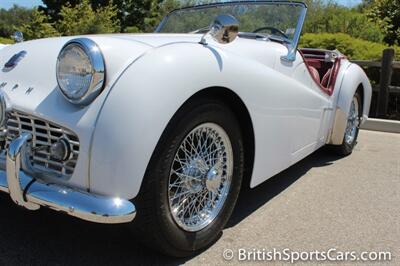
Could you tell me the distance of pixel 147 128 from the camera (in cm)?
195

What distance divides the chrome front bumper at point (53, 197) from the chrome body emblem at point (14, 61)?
0.63 m

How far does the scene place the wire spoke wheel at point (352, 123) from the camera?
15.3 feet

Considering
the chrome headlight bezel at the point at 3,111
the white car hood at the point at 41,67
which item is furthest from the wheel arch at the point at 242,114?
the chrome headlight bezel at the point at 3,111

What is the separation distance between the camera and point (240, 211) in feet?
10.0

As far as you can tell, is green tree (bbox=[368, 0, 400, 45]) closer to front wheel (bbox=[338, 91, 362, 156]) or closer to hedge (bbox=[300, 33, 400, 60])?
hedge (bbox=[300, 33, 400, 60])

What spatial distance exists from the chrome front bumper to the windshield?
1948 millimetres

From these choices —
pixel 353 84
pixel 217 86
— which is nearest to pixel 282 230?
pixel 217 86

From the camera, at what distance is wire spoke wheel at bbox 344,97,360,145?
15.3 ft

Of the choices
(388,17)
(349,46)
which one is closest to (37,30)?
(349,46)

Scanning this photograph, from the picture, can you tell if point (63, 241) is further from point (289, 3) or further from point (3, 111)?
point (289, 3)

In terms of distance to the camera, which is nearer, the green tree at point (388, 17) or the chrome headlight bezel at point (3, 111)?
the chrome headlight bezel at point (3, 111)

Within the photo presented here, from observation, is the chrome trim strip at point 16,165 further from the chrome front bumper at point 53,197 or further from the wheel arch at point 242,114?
the wheel arch at point 242,114

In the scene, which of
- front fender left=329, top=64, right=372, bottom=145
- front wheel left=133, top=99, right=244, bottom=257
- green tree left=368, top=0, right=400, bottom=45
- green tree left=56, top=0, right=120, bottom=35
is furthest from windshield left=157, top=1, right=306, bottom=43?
green tree left=56, top=0, right=120, bottom=35

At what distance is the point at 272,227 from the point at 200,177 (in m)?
0.70
